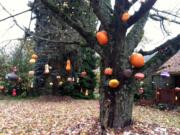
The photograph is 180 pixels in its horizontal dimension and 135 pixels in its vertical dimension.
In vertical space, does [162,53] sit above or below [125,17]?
below

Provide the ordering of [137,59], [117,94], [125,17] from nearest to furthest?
[137,59]
[125,17]
[117,94]

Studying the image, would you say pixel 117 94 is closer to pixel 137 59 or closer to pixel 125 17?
pixel 137 59

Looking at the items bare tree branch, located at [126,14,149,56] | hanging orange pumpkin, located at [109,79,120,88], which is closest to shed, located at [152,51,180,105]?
bare tree branch, located at [126,14,149,56]

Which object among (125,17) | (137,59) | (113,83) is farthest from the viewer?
(113,83)

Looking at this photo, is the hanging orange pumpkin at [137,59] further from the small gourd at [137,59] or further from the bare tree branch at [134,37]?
the bare tree branch at [134,37]

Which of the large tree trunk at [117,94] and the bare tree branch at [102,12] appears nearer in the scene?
the bare tree branch at [102,12]

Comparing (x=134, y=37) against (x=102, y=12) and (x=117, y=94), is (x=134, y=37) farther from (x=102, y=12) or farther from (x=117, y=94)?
(x=117, y=94)

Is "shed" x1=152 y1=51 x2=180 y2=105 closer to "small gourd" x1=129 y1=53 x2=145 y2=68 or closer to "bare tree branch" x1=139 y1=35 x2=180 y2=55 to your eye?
"bare tree branch" x1=139 y1=35 x2=180 y2=55

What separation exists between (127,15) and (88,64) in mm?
17649

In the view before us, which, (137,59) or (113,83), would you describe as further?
(113,83)

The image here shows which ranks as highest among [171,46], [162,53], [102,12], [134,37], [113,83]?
[102,12]

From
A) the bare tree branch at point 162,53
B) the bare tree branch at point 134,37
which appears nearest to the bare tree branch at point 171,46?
the bare tree branch at point 162,53

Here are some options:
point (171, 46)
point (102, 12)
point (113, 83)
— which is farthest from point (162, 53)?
point (102, 12)

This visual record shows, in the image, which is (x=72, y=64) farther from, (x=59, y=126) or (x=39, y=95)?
(x=59, y=126)
